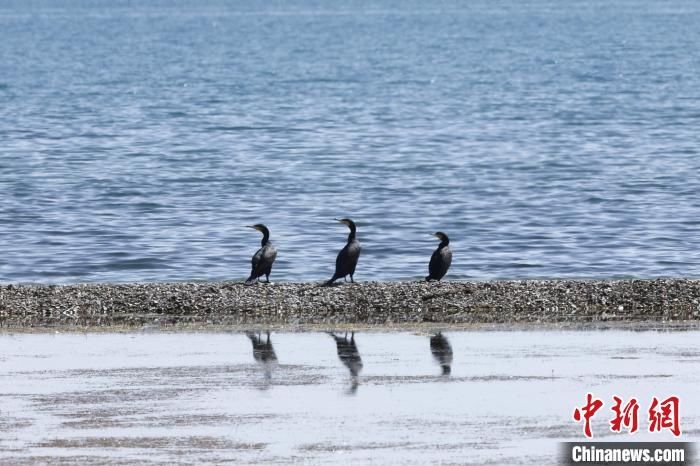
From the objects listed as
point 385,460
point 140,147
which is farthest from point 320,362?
point 140,147

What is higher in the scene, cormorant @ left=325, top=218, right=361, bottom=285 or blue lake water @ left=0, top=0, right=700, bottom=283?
cormorant @ left=325, top=218, right=361, bottom=285

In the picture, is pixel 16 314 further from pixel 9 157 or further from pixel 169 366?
pixel 9 157

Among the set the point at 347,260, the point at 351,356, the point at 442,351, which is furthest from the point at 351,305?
the point at 351,356

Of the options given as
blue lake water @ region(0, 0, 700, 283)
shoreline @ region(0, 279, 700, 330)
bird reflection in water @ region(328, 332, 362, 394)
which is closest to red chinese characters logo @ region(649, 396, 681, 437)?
bird reflection in water @ region(328, 332, 362, 394)

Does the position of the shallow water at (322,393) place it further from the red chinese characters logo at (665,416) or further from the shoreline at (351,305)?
the shoreline at (351,305)

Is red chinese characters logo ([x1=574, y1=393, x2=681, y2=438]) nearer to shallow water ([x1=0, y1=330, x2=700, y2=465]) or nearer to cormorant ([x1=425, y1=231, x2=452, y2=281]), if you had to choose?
shallow water ([x1=0, y1=330, x2=700, y2=465])

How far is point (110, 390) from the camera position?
18.4 m

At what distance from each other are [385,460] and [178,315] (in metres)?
9.11

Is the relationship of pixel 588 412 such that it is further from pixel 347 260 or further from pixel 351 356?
pixel 347 260

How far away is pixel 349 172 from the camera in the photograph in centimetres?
5391

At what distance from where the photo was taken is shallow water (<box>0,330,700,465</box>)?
16.0 metres

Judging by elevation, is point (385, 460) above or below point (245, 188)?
above

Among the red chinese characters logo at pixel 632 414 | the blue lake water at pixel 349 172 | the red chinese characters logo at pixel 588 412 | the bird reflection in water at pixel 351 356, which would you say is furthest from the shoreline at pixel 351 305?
the blue lake water at pixel 349 172

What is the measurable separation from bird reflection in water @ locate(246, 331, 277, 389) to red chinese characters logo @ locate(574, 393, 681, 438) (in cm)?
373
